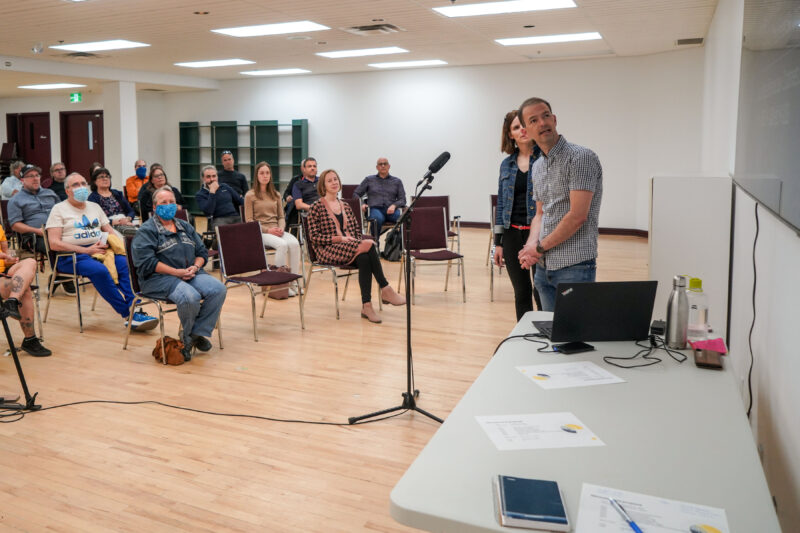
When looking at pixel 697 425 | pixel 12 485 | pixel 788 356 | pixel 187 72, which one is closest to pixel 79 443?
pixel 12 485

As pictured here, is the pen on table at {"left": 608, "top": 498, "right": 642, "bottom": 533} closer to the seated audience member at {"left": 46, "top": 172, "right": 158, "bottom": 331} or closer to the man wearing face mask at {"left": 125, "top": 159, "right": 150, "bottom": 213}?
the seated audience member at {"left": 46, "top": 172, "right": 158, "bottom": 331}

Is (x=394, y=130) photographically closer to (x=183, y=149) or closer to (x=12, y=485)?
(x=183, y=149)

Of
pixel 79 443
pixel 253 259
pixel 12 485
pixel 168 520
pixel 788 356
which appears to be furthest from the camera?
pixel 253 259

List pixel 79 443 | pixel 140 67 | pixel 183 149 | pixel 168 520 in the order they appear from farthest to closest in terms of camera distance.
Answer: pixel 183 149, pixel 140 67, pixel 79 443, pixel 168 520

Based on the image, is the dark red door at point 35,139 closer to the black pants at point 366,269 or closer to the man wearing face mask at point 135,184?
the man wearing face mask at point 135,184

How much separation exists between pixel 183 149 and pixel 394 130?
543cm

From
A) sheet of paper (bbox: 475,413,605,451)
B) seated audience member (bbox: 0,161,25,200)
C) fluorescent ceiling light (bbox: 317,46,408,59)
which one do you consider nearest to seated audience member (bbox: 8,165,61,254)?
seated audience member (bbox: 0,161,25,200)

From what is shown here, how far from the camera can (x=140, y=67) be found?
1280cm

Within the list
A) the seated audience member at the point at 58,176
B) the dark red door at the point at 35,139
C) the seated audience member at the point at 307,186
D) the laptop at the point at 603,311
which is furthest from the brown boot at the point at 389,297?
the dark red door at the point at 35,139

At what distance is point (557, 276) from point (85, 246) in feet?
14.6

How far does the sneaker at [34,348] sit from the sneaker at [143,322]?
758 mm

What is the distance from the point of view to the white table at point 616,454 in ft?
4.33

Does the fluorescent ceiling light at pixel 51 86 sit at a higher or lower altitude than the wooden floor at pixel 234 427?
higher

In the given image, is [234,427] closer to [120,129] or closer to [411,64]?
[411,64]
